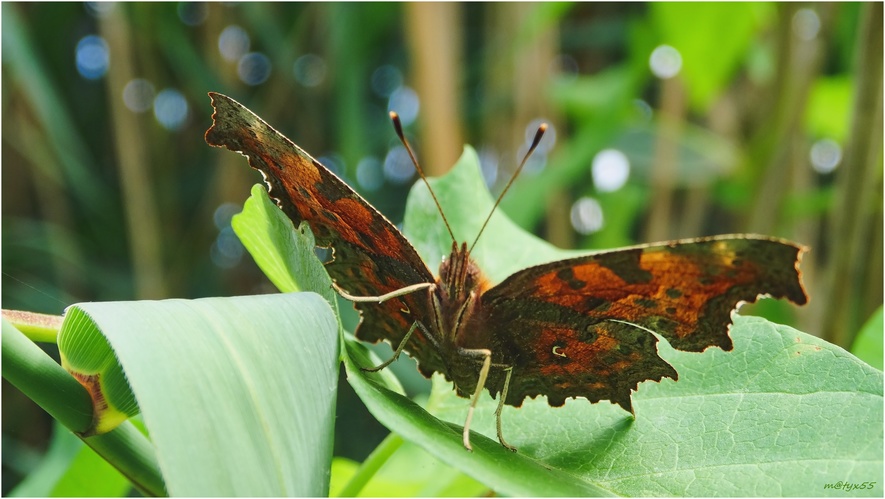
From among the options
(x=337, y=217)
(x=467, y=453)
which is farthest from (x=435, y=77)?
(x=467, y=453)

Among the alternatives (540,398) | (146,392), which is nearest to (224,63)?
(540,398)

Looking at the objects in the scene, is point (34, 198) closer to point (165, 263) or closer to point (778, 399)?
point (165, 263)

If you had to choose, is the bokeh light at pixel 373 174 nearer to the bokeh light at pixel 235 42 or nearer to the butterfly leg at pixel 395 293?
the bokeh light at pixel 235 42

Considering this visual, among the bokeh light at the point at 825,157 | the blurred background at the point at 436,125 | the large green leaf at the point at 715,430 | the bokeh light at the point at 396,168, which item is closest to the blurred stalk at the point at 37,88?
the blurred background at the point at 436,125

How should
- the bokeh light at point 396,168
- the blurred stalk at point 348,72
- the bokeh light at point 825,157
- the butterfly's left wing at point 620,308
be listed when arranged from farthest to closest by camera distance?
the bokeh light at point 396,168, the bokeh light at point 825,157, the blurred stalk at point 348,72, the butterfly's left wing at point 620,308

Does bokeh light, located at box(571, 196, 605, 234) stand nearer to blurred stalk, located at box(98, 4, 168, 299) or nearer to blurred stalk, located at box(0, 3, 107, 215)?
blurred stalk, located at box(98, 4, 168, 299)
